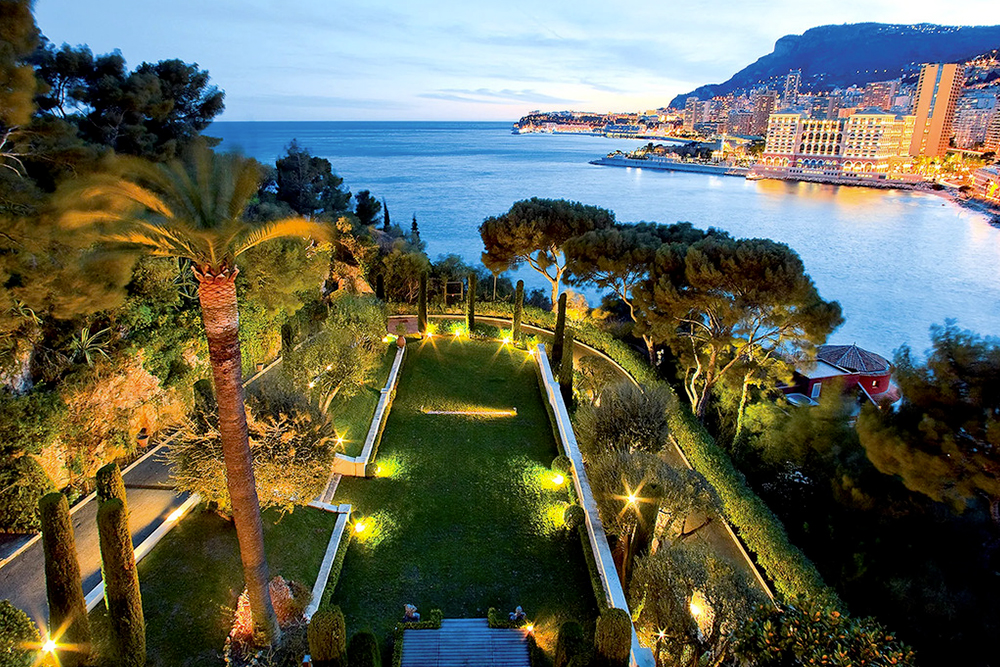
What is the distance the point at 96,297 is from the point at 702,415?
18.7 meters

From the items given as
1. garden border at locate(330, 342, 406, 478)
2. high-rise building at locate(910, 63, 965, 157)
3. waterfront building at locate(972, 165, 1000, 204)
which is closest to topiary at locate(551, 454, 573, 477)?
garden border at locate(330, 342, 406, 478)

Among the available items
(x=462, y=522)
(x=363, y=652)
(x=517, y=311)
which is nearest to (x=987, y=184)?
(x=517, y=311)

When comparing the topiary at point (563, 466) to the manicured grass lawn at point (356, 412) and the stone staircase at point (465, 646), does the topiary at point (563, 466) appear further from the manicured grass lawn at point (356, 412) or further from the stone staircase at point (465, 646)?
the manicured grass lawn at point (356, 412)

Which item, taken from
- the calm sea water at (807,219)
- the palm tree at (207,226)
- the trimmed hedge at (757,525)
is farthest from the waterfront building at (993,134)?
the palm tree at (207,226)

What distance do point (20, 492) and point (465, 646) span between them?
30.8 ft

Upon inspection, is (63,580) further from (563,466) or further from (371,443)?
(563,466)

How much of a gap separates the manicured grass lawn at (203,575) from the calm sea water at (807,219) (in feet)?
25.5

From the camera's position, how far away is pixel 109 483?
827 centimetres

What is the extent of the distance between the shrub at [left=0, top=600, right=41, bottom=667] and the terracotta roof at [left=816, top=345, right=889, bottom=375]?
25049 mm

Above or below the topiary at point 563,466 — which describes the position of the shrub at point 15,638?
above

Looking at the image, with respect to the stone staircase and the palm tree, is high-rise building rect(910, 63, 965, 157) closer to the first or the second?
the stone staircase

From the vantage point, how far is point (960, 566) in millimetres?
11938

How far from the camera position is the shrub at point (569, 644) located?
311 inches

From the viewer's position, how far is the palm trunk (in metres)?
6.91
